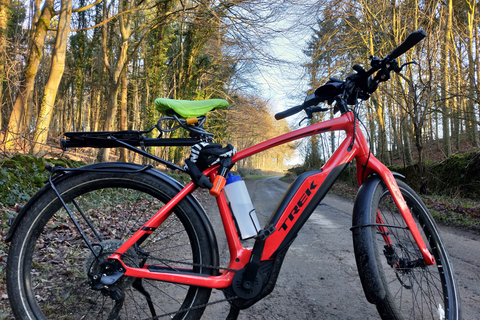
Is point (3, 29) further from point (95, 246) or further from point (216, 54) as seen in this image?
point (216, 54)

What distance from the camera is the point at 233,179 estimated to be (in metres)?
1.63

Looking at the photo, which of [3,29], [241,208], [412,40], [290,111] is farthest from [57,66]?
[412,40]

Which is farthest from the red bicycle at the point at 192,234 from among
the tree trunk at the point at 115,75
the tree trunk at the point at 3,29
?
the tree trunk at the point at 115,75

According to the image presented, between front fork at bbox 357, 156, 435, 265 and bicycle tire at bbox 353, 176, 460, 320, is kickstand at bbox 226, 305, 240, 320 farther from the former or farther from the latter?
front fork at bbox 357, 156, 435, 265

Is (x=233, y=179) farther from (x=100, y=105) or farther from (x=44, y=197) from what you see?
(x=100, y=105)

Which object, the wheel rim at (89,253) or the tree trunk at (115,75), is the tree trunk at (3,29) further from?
the wheel rim at (89,253)

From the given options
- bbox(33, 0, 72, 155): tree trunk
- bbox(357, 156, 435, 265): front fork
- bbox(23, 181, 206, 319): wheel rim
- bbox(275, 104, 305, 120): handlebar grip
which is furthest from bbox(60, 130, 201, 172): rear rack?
bbox(33, 0, 72, 155): tree trunk

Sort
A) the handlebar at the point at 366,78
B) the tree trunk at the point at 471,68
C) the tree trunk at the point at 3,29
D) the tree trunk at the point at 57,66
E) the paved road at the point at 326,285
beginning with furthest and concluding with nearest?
the tree trunk at the point at 471,68 < the tree trunk at the point at 57,66 < the tree trunk at the point at 3,29 < the paved road at the point at 326,285 < the handlebar at the point at 366,78

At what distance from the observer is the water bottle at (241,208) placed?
1.57 metres

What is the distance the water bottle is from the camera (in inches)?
62.0

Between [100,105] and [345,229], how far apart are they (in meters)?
20.4

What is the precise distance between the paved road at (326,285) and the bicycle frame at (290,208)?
0.57 m

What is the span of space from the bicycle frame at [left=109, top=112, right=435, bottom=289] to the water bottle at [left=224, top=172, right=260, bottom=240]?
4cm

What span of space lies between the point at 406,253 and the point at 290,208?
0.81 meters
